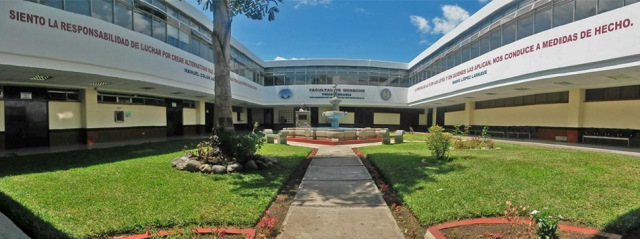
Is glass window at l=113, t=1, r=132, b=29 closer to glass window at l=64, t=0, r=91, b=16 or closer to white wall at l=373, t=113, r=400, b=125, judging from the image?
glass window at l=64, t=0, r=91, b=16

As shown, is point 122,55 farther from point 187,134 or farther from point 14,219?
point 187,134

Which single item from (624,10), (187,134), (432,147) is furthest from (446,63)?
(187,134)

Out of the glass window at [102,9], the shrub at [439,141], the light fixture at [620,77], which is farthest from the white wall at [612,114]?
the glass window at [102,9]

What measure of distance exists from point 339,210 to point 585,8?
1240 cm

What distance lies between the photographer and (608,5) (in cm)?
938

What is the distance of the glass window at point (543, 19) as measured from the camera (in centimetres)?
1179

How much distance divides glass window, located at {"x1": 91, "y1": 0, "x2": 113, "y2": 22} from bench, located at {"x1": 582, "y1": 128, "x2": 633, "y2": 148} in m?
21.0

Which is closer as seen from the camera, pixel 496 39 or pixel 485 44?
pixel 496 39

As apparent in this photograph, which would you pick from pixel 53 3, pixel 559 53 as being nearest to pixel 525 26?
pixel 559 53

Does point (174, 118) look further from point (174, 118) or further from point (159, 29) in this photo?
point (159, 29)

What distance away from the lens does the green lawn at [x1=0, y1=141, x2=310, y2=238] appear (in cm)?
354

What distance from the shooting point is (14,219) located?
3.22m

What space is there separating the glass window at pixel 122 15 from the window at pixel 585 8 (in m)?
17.0

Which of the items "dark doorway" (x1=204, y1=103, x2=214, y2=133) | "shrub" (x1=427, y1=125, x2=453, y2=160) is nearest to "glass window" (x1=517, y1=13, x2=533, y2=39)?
"shrub" (x1=427, y1=125, x2=453, y2=160)
